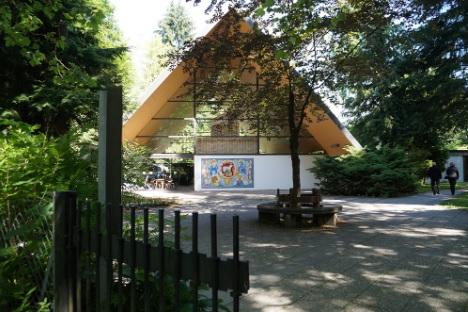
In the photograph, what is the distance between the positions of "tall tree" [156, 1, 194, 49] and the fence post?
2132 inches

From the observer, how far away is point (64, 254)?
2.71 m

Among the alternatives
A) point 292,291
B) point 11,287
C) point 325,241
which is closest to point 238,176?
point 325,241

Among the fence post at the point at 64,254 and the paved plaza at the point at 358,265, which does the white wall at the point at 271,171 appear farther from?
the fence post at the point at 64,254

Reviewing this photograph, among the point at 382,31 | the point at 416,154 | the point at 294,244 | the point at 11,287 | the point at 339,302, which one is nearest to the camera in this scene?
the point at 11,287

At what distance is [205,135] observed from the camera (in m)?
26.4

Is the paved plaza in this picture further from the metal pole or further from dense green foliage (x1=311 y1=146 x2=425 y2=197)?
dense green foliage (x1=311 y1=146 x2=425 y2=197)

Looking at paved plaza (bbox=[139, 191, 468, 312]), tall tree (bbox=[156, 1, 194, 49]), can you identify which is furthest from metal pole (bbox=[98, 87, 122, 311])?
tall tree (bbox=[156, 1, 194, 49])

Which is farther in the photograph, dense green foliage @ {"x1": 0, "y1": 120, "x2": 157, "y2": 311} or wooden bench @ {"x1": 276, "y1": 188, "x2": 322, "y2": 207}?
wooden bench @ {"x1": 276, "y1": 188, "x2": 322, "y2": 207}

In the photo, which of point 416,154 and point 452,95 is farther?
point 416,154

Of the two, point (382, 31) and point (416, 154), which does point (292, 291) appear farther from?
point (416, 154)

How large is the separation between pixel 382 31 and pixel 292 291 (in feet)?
23.7

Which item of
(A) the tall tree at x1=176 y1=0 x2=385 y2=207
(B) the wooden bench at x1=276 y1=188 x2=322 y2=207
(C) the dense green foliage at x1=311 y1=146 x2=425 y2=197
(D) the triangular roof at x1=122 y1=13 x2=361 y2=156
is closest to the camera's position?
(A) the tall tree at x1=176 y1=0 x2=385 y2=207

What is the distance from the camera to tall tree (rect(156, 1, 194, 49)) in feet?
181

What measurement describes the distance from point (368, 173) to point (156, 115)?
12.6 metres
